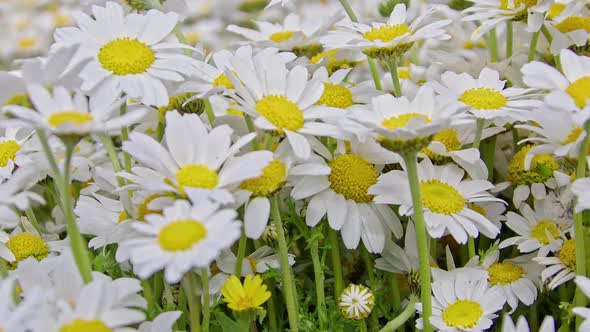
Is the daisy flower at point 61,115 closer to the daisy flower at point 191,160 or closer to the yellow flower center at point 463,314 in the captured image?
the daisy flower at point 191,160

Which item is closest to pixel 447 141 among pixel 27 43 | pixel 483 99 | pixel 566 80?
pixel 483 99

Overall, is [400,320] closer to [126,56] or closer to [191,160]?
[191,160]

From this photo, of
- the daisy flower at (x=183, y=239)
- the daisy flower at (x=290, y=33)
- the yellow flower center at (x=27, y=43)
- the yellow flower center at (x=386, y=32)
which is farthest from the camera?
the yellow flower center at (x=27, y=43)

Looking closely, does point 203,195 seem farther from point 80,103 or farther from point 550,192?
point 550,192

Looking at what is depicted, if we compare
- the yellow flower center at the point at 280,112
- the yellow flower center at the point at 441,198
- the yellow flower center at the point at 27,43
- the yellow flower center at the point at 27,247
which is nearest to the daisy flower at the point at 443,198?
the yellow flower center at the point at 441,198

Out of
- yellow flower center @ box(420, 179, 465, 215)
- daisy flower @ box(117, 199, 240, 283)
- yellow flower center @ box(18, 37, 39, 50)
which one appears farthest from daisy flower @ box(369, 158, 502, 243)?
yellow flower center @ box(18, 37, 39, 50)

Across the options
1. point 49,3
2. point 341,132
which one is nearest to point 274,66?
point 341,132
